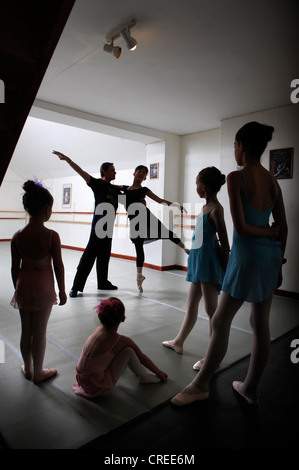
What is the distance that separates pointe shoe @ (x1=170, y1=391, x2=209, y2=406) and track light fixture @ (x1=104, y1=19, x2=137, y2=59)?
2.53 m

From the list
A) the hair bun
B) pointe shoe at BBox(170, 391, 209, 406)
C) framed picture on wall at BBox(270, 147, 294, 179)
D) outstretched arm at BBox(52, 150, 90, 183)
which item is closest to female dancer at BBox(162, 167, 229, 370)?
pointe shoe at BBox(170, 391, 209, 406)

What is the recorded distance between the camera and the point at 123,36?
2471 mm

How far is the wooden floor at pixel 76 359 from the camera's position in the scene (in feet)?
4.57

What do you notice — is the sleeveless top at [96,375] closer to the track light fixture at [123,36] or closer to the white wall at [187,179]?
the track light fixture at [123,36]

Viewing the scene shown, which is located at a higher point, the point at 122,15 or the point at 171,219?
the point at 122,15

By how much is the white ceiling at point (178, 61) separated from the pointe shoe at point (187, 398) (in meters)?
2.57

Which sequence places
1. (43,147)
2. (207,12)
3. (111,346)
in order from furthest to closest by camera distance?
1. (43,147)
2. (207,12)
3. (111,346)

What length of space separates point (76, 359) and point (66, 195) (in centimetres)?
760

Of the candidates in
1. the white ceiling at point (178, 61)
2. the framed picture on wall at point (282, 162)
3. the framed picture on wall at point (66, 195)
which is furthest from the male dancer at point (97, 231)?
the framed picture on wall at point (66, 195)

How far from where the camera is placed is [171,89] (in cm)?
371

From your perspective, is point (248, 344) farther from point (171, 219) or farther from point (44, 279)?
point (171, 219)

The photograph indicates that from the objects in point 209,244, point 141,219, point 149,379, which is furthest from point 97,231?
point 149,379

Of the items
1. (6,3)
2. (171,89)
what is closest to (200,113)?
(171,89)
